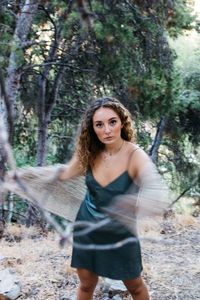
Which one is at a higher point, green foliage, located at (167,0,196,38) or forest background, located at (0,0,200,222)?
green foliage, located at (167,0,196,38)

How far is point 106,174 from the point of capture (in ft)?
7.22

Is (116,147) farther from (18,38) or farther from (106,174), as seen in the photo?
(18,38)

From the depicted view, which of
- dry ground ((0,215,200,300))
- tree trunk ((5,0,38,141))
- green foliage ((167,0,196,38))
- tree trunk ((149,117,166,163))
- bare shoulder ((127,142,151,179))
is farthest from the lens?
tree trunk ((149,117,166,163))

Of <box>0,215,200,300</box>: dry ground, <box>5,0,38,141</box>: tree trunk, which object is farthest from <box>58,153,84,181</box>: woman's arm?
<box>5,0,38,141</box>: tree trunk

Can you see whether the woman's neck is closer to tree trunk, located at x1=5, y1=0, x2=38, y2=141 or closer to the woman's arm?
the woman's arm

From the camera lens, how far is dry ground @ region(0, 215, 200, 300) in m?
3.52

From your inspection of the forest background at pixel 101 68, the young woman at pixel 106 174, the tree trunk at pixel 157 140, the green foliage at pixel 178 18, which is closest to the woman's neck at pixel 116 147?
the young woman at pixel 106 174

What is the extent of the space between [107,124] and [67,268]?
2.05 m

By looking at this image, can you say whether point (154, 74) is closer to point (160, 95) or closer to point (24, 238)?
point (160, 95)

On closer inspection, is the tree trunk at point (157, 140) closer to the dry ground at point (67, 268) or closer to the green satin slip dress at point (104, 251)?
the dry ground at point (67, 268)

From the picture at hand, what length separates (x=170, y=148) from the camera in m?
9.19

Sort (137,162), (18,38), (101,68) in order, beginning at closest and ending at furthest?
(137,162) < (18,38) < (101,68)

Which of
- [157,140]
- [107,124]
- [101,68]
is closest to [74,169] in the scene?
[107,124]

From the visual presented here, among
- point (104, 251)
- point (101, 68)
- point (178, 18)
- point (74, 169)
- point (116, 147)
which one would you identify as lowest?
point (104, 251)
